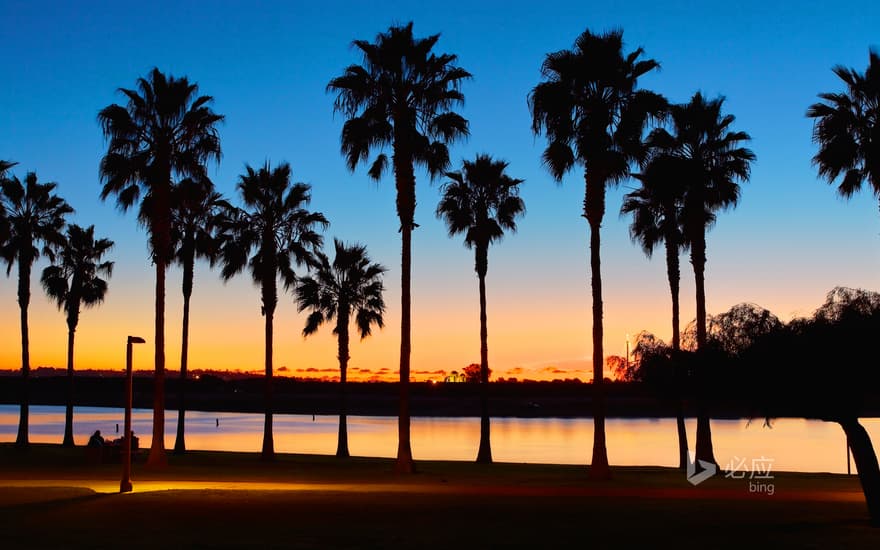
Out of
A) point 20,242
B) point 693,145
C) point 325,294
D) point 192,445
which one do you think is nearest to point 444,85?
point 693,145

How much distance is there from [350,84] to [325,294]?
21.2 m

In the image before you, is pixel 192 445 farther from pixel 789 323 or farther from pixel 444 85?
pixel 789 323

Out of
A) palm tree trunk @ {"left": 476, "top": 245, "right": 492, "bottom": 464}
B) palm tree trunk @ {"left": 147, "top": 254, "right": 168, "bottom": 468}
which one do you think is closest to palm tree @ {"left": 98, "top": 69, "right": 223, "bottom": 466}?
palm tree trunk @ {"left": 147, "top": 254, "right": 168, "bottom": 468}

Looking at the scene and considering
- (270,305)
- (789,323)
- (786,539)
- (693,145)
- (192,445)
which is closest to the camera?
(786,539)

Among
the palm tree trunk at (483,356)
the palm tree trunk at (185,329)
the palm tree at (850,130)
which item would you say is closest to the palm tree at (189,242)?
the palm tree trunk at (185,329)

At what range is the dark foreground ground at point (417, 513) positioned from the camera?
17.0 meters

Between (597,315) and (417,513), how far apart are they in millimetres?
15376

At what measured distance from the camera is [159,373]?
3819 cm

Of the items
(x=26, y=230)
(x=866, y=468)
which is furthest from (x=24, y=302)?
(x=866, y=468)

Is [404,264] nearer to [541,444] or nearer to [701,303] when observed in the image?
[701,303]

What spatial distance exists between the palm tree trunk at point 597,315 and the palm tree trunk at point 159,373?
15.8 meters

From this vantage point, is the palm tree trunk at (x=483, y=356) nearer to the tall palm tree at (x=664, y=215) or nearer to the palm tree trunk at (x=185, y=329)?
the tall palm tree at (x=664, y=215)

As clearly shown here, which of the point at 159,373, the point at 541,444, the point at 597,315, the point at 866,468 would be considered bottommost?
the point at 541,444

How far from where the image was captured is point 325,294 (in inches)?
2212
